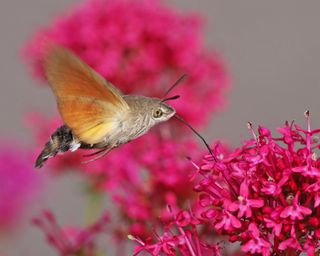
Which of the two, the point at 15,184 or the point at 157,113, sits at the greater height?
the point at 157,113

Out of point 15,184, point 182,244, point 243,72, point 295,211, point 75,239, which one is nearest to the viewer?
point 295,211

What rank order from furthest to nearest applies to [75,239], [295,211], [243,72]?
[243,72] < [75,239] < [295,211]

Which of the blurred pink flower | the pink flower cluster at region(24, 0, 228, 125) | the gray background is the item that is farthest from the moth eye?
the gray background

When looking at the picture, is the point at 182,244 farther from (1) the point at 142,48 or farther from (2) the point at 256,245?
(1) the point at 142,48

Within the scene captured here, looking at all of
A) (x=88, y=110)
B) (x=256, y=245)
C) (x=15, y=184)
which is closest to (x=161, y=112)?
(x=88, y=110)

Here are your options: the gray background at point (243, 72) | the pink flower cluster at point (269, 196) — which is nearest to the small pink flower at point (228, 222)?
the pink flower cluster at point (269, 196)

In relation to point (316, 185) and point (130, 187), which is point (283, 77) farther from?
point (316, 185)
